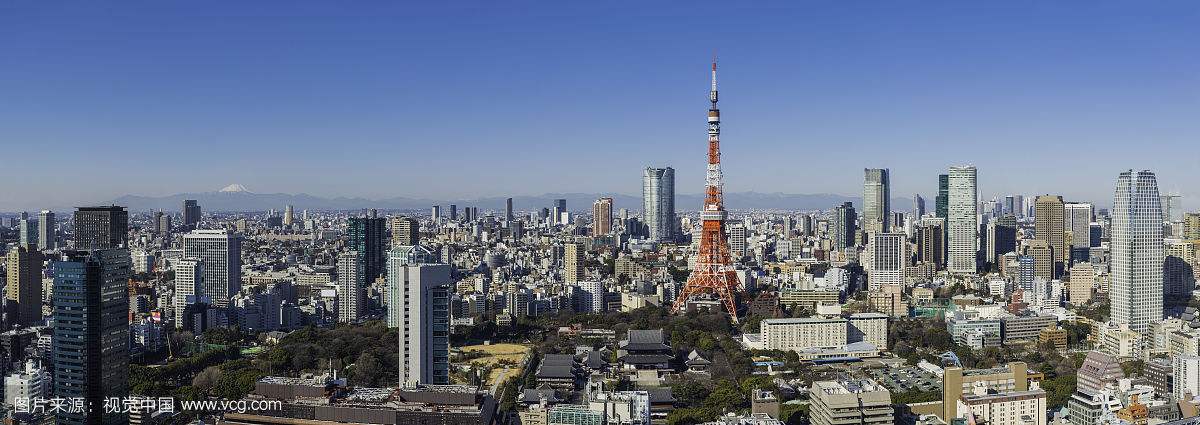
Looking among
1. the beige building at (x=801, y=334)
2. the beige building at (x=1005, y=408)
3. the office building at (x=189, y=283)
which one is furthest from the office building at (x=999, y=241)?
the office building at (x=189, y=283)

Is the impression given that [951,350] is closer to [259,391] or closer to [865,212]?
[259,391]

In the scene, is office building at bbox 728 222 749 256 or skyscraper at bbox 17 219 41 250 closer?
skyscraper at bbox 17 219 41 250

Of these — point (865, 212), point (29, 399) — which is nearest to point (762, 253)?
point (865, 212)

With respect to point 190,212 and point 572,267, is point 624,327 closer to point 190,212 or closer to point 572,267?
point 572,267

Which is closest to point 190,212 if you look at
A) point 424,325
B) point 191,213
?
point 191,213

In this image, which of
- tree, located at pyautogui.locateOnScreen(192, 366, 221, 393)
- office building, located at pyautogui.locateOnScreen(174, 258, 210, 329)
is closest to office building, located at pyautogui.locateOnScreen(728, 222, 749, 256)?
office building, located at pyautogui.locateOnScreen(174, 258, 210, 329)

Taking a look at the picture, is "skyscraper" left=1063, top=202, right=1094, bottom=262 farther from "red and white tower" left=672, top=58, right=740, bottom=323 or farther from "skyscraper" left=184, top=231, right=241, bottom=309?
"skyscraper" left=184, top=231, right=241, bottom=309
